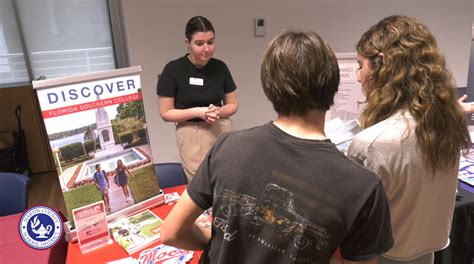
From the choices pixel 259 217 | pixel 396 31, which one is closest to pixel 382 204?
pixel 259 217

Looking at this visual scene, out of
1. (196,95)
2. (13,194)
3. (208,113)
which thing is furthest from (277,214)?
(13,194)

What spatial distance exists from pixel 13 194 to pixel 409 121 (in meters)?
2.12

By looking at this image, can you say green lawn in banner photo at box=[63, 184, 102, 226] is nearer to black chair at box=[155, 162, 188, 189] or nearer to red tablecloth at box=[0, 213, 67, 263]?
red tablecloth at box=[0, 213, 67, 263]

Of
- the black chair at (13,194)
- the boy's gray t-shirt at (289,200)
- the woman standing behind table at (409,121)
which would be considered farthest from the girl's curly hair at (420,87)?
the black chair at (13,194)

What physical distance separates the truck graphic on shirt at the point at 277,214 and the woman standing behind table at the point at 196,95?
134cm

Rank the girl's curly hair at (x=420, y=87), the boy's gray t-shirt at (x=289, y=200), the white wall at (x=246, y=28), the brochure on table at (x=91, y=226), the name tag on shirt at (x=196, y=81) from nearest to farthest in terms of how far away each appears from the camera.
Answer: the boy's gray t-shirt at (x=289, y=200) → the girl's curly hair at (x=420, y=87) → the brochure on table at (x=91, y=226) → the name tag on shirt at (x=196, y=81) → the white wall at (x=246, y=28)

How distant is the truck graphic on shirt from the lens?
2.41 feet

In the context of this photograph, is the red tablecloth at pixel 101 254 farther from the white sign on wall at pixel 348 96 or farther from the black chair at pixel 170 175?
the white sign on wall at pixel 348 96

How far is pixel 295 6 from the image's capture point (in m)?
3.43

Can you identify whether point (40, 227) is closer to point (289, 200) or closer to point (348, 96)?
point (289, 200)

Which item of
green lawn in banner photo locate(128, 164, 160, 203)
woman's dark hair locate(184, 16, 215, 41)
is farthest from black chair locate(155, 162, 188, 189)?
woman's dark hair locate(184, 16, 215, 41)

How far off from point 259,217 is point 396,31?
0.73 metres

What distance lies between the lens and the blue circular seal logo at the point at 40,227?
4.09 ft

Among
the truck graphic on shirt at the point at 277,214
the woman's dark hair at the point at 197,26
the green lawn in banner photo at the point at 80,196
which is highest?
the woman's dark hair at the point at 197,26
